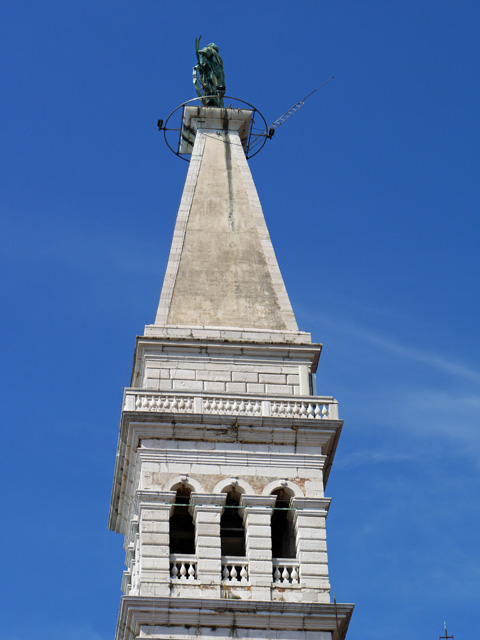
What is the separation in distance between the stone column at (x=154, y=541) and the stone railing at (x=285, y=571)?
3.05m

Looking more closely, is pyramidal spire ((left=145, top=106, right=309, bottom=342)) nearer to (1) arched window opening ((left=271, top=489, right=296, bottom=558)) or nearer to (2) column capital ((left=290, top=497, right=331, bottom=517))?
(1) arched window opening ((left=271, top=489, right=296, bottom=558))

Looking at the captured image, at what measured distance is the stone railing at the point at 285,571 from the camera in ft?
146

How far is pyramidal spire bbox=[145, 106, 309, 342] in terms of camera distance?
50.7 meters

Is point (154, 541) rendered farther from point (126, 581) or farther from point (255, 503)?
point (126, 581)

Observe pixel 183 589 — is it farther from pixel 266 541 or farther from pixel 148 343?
pixel 148 343

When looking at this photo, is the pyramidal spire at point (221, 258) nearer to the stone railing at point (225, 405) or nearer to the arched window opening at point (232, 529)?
the stone railing at point (225, 405)

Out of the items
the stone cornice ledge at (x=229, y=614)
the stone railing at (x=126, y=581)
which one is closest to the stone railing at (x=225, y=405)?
the stone railing at (x=126, y=581)

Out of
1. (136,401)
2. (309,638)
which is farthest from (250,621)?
(136,401)

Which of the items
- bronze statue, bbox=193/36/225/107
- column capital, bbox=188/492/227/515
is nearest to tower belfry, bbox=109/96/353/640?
column capital, bbox=188/492/227/515

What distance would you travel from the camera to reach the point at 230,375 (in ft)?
162

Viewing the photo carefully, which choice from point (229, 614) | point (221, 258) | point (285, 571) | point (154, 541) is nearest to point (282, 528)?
point (285, 571)

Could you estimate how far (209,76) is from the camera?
5912cm

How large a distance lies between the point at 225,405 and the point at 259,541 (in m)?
4.48

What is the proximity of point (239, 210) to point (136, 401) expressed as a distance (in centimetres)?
977
